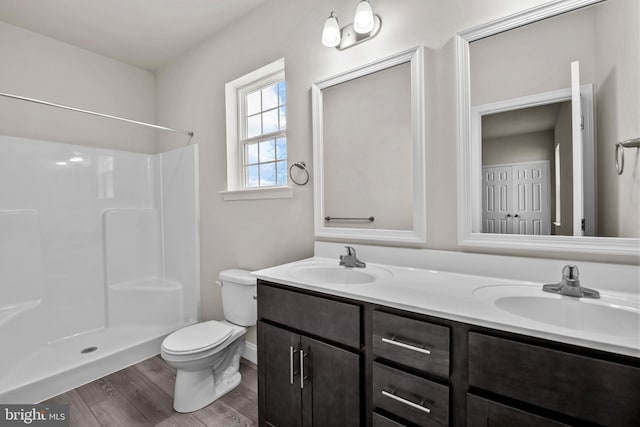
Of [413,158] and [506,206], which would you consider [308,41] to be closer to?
[413,158]

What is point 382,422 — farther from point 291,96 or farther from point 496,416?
point 291,96

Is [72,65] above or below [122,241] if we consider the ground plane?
above

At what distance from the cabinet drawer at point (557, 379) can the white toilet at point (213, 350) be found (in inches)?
59.0

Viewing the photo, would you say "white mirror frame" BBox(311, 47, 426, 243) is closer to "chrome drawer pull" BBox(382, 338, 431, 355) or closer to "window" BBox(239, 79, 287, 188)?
"window" BBox(239, 79, 287, 188)

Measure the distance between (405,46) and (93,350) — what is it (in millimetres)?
2968

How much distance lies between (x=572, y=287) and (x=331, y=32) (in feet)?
5.37

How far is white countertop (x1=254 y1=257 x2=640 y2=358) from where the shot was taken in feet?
2.45

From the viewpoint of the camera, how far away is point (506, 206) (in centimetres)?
128

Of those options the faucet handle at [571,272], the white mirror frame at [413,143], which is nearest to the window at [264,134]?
the white mirror frame at [413,143]

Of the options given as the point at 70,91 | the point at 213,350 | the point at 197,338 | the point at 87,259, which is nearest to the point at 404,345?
the point at 213,350

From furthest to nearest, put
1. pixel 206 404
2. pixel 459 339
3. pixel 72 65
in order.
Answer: pixel 72 65, pixel 206 404, pixel 459 339

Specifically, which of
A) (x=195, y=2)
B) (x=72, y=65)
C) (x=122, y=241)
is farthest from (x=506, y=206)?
(x=72, y=65)

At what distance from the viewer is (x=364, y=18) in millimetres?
1535

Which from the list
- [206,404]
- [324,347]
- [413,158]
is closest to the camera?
[324,347]
